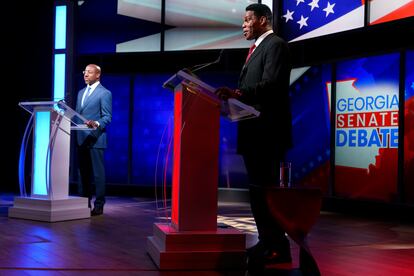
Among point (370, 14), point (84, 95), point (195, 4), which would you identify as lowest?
point (84, 95)

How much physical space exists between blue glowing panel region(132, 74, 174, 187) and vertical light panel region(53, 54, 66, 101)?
1.24 m

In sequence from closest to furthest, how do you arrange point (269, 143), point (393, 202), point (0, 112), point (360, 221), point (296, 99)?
point (269, 143) < point (360, 221) < point (393, 202) < point (296, 99) < point (0, 112)

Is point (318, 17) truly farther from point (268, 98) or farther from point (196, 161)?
point (196, 161)

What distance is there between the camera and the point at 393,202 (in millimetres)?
6449

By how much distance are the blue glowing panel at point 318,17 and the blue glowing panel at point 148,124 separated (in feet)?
7.14

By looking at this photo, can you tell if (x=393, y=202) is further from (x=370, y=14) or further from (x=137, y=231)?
(x=137, y=231)

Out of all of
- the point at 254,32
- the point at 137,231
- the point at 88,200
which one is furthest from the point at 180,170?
the point at 88,200

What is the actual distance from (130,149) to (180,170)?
227 inches

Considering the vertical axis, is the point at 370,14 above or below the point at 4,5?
below

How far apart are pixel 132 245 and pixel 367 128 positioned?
13.3 feet

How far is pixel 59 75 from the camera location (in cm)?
891

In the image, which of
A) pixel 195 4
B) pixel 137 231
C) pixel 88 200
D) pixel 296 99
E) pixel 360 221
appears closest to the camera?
pixel 137 231

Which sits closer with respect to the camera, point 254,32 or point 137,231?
→ point 254,32

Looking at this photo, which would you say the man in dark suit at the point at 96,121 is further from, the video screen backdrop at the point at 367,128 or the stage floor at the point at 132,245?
the video screen backdrop at the point at 367,128
